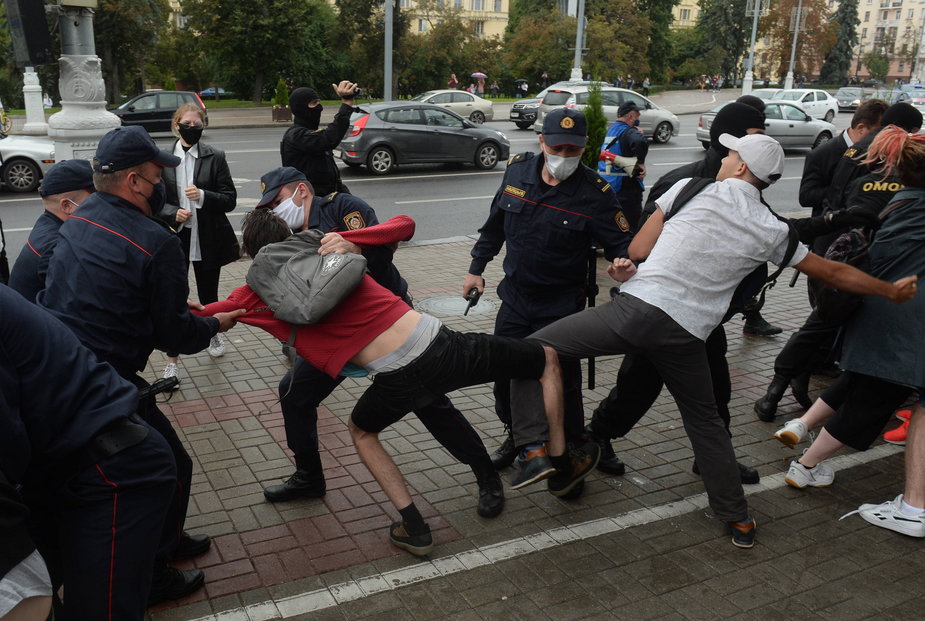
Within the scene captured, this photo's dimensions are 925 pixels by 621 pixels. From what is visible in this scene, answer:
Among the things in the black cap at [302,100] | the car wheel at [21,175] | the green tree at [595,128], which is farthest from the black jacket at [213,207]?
the car wheel at [21,175]

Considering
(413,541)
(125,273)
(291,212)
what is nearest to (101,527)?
(125,273)

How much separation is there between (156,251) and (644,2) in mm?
67496

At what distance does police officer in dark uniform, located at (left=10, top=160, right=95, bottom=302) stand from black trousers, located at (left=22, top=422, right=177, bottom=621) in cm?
163

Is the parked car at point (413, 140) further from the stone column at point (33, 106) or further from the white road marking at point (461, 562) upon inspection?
the white road marking at point (461, 562)

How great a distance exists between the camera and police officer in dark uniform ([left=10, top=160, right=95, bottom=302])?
3.85m

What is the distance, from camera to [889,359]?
4074 mm

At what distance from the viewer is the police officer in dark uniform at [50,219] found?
385cm

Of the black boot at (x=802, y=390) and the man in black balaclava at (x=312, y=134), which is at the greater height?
the man in black balaclava at (x=312, y=134)

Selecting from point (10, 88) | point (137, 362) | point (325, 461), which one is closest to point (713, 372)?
point (325, 461)

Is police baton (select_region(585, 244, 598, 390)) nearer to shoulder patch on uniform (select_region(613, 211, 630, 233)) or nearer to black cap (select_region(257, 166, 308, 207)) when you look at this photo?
shoulder patch on uniform (select_region(613, 211, 630, 233))

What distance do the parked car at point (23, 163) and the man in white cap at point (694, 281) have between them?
13.2 metres

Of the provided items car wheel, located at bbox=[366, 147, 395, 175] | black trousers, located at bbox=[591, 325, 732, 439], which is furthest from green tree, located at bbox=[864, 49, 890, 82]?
black trousers, located at bbox=[591, 325, 732, 439]

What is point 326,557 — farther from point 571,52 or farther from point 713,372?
point 571,52

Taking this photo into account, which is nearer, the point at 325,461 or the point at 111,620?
the point at 111,620
